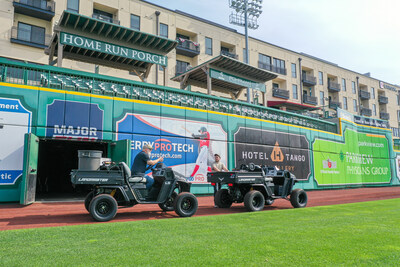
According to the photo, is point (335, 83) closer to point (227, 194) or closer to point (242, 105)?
point (242, 105)

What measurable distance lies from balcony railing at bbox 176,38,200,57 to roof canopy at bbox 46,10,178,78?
11.9 meters

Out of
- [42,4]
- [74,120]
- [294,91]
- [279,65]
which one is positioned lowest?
[74,120]

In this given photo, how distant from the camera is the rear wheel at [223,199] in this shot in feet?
34.9

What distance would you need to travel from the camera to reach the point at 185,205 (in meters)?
8.41

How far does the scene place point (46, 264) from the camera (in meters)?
3.71

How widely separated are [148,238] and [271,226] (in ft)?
9.14

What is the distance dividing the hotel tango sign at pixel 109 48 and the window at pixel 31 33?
10737 millimetres

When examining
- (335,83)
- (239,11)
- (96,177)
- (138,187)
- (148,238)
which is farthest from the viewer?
(335,83)

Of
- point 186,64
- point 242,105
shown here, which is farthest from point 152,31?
point 242,105

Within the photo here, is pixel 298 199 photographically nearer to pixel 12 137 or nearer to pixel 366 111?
pixel 12 137

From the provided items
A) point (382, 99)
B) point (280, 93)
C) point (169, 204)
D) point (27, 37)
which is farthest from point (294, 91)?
point (169, 204)

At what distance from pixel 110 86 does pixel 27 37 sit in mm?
13663

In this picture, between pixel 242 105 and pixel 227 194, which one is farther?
pixel 242 105

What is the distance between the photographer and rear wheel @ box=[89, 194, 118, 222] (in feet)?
24.1
